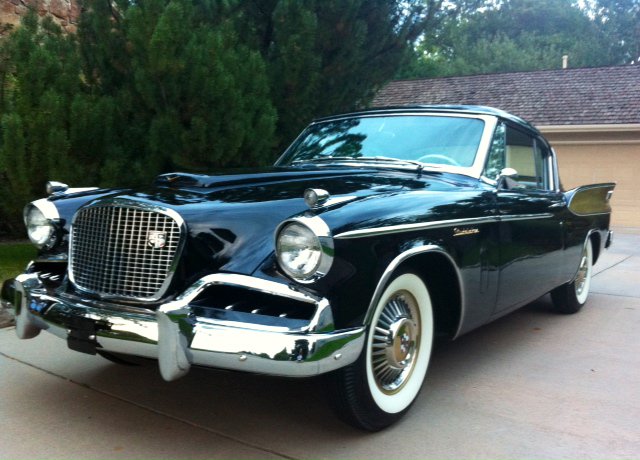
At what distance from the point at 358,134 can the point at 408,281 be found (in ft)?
5.56

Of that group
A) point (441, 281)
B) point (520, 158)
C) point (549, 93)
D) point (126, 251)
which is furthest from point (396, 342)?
point (549, 93)

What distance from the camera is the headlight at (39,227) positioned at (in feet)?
11.1

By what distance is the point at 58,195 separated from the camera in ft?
11.8

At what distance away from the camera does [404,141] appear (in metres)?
4.29

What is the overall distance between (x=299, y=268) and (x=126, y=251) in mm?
829

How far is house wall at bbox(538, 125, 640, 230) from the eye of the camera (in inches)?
611

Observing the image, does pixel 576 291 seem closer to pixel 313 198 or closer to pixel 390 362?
pixel 390 362

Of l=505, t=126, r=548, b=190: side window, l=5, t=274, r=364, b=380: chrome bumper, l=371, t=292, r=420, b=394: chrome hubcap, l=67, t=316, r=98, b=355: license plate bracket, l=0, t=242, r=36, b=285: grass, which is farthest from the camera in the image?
l=0, t=242, r=36, b=285: grass

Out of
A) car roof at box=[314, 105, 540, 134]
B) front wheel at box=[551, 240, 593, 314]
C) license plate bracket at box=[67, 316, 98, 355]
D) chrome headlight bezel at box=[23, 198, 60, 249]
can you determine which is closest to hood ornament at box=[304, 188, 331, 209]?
license plate bracket at box=[67, 316, 98, 355]

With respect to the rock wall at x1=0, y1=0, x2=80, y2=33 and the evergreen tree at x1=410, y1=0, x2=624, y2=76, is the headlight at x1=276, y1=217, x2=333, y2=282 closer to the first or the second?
the rock wall at x1=0, y1=0, x2=80, y2=33

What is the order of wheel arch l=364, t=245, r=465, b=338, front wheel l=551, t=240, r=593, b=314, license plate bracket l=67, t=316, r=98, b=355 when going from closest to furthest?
1. license plate bracket l=67, t=316, r=98, b=355
2. wheel arch l=364, t=245, r=465, b=338
3. front wheel l=551, t=240, r=593, b=314

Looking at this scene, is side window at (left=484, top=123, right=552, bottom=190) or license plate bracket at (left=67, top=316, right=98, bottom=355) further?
side window at (left=484, top=123, right=552, bottom=190)

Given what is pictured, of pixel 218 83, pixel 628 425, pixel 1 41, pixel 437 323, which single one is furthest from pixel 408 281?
pixel 1 41

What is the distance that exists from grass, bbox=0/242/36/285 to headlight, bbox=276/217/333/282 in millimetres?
3848
